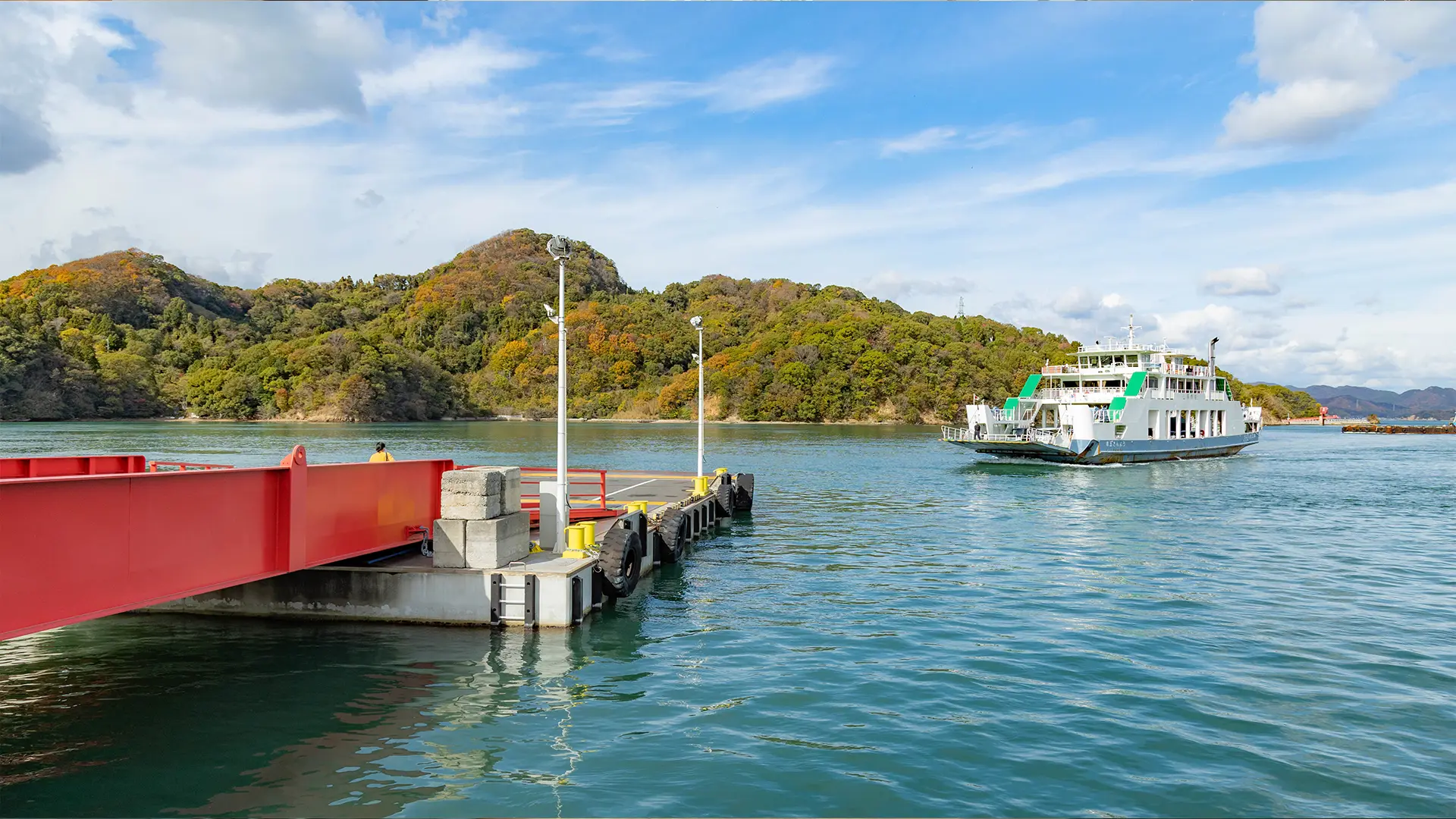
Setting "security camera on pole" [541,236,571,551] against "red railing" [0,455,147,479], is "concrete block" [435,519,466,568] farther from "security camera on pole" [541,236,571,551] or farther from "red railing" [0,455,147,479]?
"red railing" [0,455,147,479]

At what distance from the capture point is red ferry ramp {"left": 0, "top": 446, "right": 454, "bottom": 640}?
7949mm

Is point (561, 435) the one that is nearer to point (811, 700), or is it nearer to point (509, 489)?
point (509, 489)

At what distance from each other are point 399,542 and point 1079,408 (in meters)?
45.2

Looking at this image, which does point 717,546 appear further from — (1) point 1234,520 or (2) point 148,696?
(1) point 1234,520

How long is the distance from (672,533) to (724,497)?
7672 mm

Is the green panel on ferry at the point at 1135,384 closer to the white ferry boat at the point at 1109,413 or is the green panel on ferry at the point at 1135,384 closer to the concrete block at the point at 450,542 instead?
the white ferry boat at the point at 1109,413

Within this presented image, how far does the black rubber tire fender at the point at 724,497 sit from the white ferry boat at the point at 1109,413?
2338 cm

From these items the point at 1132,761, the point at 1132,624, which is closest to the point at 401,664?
the point at 1132,761

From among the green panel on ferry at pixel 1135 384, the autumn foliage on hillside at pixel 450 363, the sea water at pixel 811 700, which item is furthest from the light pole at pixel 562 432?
the autumn foliage on hillside at pixel 450 363

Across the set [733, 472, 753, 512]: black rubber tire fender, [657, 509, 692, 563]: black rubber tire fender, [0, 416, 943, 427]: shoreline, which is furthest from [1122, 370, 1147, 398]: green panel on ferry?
[0, 416, 943, 427]: shoreline

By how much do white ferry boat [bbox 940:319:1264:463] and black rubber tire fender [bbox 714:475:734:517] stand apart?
76.7 ft

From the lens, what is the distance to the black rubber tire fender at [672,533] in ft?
66.2

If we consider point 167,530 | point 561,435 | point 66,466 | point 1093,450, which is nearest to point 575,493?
point 561,435

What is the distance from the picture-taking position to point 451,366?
198 meters
